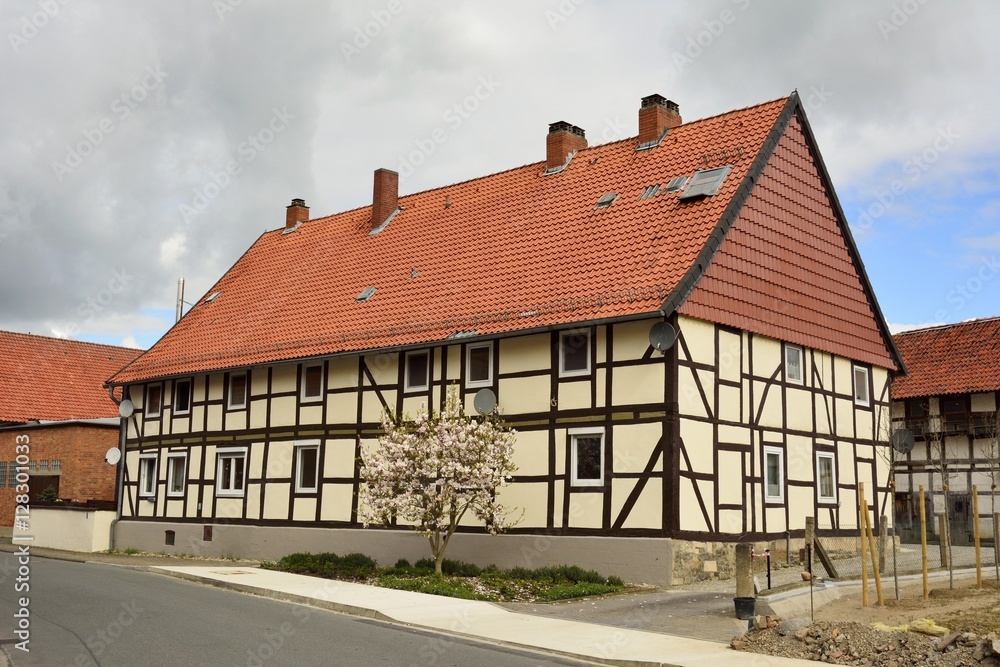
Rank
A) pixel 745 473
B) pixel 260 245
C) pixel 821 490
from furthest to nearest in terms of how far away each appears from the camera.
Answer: pixel 260 245 < pixel 821 490 < pixel 745 473

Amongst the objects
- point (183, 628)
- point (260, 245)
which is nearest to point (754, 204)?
point (183, 628)

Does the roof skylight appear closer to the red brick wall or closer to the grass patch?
the grass patch

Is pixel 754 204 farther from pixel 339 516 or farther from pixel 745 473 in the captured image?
pixel 339 516

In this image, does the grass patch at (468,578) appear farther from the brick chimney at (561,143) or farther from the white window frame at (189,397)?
the brick chimney at (561,143)

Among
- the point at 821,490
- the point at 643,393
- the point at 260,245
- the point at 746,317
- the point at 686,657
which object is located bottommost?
the point at 686,657

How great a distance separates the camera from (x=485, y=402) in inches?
865

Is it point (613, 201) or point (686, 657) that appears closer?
point (686, 657)

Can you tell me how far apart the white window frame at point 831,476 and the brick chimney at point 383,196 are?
562 inches

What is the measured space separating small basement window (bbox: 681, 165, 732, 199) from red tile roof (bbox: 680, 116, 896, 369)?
2.63ft

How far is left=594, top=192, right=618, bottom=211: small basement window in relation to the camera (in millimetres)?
24047

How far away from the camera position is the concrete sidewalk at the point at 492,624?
12.0 m

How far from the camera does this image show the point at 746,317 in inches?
858

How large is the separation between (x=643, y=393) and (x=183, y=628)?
10.0 metres

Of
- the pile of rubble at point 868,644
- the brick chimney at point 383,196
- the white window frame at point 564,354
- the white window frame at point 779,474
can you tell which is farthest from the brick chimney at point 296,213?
the pile of rubble at point 868,644
